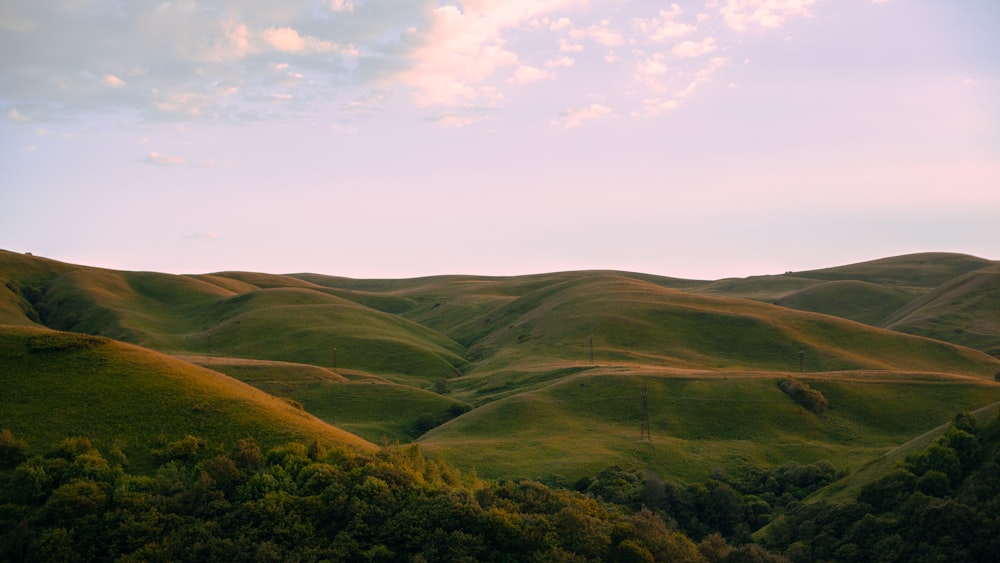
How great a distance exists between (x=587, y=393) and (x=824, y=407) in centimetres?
3446

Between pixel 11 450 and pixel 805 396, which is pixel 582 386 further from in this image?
pixel 11 450

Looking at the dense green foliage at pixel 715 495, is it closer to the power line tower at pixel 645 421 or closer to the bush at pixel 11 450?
the power line tower at pixel 645 421

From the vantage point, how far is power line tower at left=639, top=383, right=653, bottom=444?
10500 cm

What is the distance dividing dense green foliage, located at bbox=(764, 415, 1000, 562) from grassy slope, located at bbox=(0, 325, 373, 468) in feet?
137

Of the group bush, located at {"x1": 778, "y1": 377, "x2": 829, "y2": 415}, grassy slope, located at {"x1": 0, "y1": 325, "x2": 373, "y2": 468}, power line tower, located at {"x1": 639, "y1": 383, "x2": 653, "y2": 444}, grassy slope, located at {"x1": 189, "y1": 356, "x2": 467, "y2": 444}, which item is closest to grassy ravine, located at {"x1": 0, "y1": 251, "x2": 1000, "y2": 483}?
grassy slope, located at {"x1": 0, "y1": 325, "x2": 373, "y2": 468}

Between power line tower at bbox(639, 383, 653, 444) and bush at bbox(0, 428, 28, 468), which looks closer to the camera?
bush at bbox(0, 428, 28, 468)

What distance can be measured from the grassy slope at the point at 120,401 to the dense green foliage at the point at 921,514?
137ft

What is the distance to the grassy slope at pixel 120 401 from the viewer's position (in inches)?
2501

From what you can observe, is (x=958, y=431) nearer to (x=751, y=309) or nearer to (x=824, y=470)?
(x=824, y=470)

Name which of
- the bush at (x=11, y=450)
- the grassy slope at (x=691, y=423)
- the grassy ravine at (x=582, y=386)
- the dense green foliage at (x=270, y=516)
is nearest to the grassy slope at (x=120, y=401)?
the grassy ravine at (x=582, y=386)

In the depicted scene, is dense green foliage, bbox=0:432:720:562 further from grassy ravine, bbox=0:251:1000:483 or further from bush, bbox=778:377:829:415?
bush, bbox=778:377:829:415

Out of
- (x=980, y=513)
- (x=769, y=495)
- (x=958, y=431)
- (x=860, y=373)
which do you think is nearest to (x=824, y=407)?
(x=860, y=373)

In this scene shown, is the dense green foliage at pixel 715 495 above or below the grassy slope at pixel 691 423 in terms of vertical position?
below

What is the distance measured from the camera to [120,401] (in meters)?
67.6
